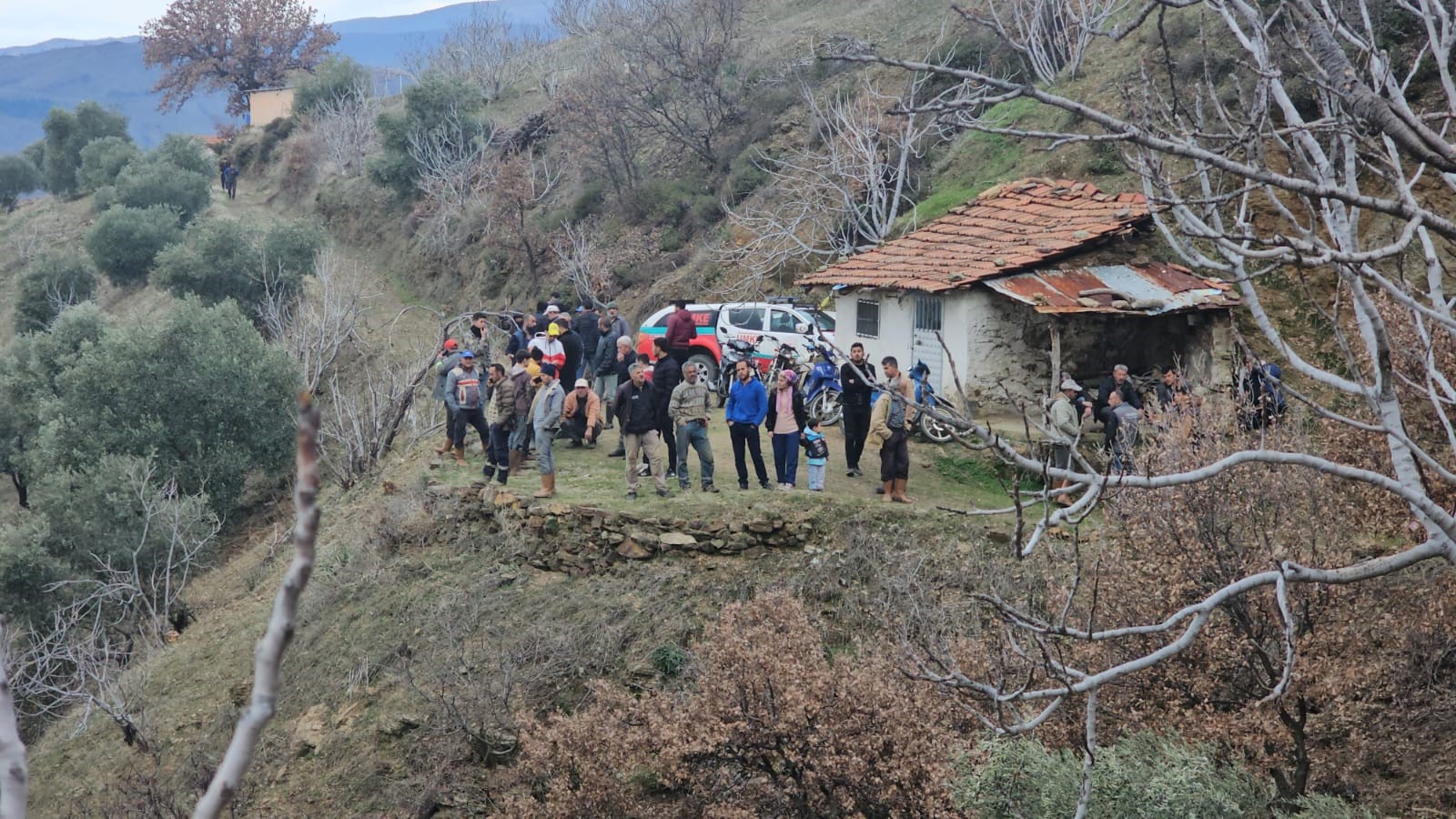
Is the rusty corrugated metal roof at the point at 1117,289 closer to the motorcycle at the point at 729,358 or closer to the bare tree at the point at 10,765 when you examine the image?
the motorcycle at the point at 729,358

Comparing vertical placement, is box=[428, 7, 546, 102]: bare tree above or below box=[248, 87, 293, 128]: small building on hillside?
above

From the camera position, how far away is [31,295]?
39.0 m

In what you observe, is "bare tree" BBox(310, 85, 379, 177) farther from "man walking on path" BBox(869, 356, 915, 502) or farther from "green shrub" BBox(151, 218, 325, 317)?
"man walking on path" BBox(869, 356, 915, 502)

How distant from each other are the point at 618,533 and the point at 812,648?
4336 mm

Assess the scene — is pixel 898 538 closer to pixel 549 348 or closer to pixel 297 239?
pixel 549 348

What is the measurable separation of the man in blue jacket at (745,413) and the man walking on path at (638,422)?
889 mm

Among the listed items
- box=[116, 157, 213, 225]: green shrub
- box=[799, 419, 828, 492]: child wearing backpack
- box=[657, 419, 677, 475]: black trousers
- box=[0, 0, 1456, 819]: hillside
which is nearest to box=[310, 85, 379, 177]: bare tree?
box=[116, 157, 213, 225]: green shrub

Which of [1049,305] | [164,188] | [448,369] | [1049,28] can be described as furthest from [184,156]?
[1049,305]

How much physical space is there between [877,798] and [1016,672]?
144cm

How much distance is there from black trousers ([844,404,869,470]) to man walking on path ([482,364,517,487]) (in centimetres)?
405

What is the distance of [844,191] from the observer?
25.6m

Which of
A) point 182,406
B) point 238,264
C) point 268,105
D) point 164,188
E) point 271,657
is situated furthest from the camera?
point 268,105

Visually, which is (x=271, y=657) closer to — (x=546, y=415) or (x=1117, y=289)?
(x=546, y=415)

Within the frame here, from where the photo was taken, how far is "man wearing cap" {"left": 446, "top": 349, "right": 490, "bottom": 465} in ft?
49.0
